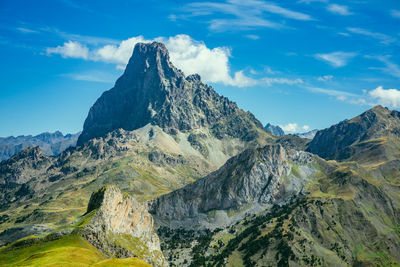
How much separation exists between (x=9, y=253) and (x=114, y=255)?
50.6 meters

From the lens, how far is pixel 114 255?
626 feet

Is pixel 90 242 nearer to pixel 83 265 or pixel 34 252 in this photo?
pixel 34 252

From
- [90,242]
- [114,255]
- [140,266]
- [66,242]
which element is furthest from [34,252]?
[140,266]

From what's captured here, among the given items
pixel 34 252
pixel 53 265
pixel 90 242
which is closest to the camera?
pixel 53 265

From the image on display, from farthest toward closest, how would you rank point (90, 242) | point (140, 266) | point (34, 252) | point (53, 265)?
1. point (90, 242)
2. point (34, 252)
3. point (140, 266)
4. point (53, 265)

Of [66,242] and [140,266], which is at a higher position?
[66,242]

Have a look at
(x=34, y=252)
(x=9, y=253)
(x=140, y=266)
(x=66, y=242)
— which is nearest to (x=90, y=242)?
(x=66, y=242)

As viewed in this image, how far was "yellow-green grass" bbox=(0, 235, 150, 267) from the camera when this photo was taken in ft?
458

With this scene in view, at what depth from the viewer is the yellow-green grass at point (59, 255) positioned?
13975 centimetres

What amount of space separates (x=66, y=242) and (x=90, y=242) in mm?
13324

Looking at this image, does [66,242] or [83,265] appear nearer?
[83,265]

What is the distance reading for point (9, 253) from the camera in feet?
578

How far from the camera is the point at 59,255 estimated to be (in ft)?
487

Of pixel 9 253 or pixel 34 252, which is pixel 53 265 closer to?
pixel 34 252
